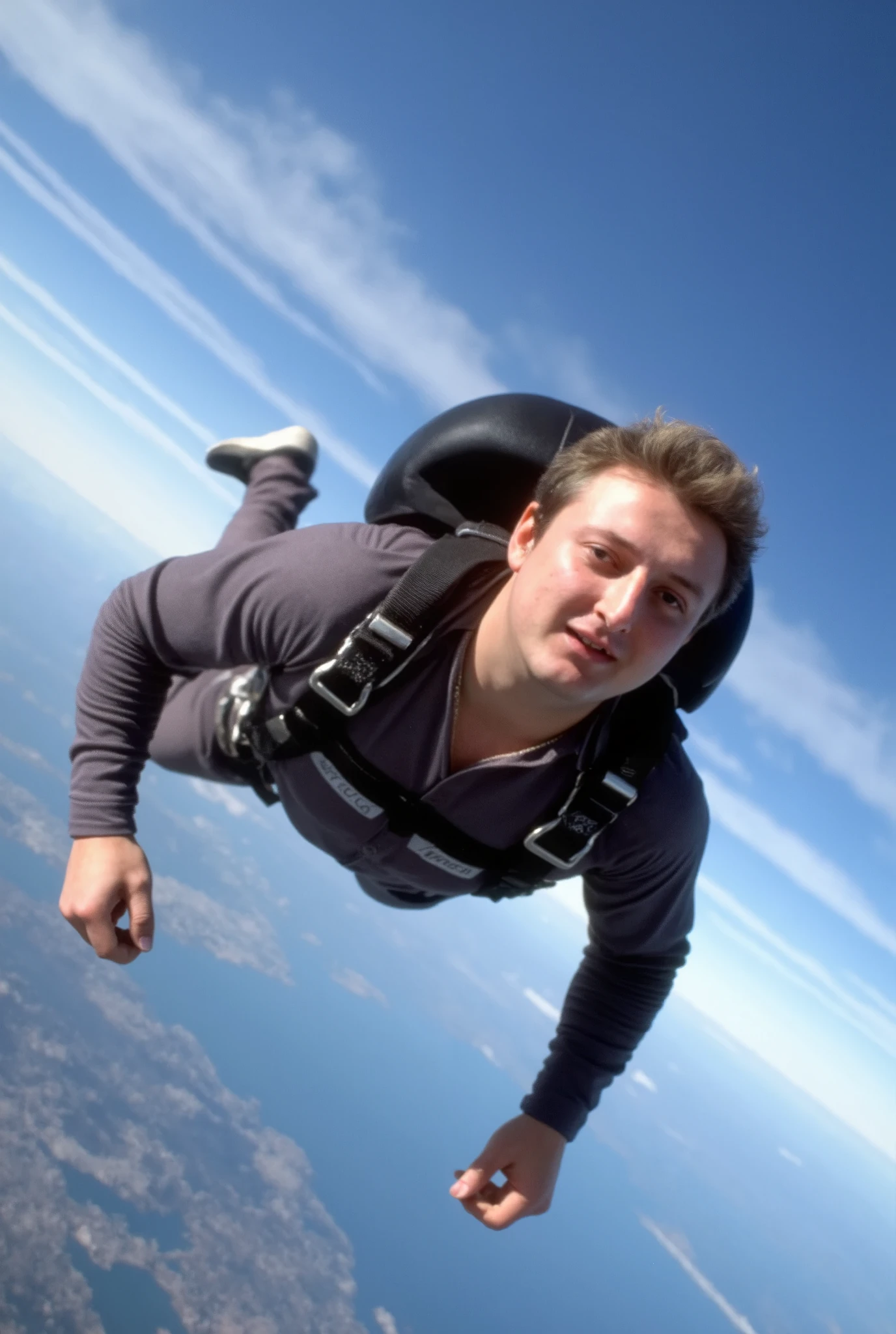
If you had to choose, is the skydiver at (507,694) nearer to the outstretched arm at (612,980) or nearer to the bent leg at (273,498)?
the outstretched arm at (612,980)

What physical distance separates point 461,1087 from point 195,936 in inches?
1002

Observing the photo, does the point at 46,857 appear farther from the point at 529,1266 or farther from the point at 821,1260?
the point at 821,1260

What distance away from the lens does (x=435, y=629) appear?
1487 mm

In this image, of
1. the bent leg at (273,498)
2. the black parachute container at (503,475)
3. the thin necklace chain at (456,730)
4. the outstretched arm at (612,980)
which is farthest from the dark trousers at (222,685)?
the outstretched arm at (612,980)

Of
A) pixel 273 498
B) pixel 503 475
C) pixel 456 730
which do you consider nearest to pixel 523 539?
pixel 503 475

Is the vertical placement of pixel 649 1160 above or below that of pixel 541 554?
below

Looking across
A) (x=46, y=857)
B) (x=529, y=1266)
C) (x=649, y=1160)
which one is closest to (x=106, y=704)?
(x=46, y=857)

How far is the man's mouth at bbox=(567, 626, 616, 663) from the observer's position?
1.29 metres

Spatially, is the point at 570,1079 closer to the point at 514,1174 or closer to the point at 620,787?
the point at 514,1174

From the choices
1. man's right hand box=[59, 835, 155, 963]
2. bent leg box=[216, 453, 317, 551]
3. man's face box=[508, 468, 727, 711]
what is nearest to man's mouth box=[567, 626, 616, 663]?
man's face box=[508, 468, 727, 711]

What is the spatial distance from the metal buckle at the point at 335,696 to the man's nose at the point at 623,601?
515mm

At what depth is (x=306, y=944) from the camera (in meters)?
60.6

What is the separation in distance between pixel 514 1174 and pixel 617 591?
1417 millimetres

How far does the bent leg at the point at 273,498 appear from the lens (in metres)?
2.03
